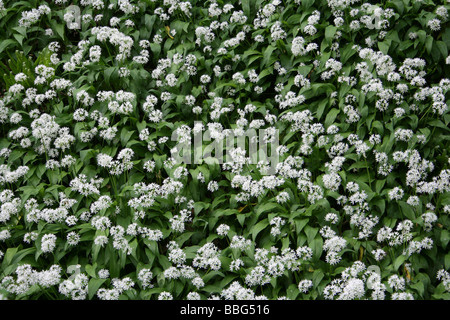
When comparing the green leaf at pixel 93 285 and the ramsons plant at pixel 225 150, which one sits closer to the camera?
the green leaf at pixel 93 285

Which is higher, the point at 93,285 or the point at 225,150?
the point at 225,150

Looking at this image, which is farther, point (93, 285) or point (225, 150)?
point (225, 150)

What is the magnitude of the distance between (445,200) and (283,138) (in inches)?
74.5

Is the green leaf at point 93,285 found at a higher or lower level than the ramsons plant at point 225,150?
lower

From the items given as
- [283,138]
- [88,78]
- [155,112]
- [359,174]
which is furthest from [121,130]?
[359,174]

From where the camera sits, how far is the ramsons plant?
4.50 metres

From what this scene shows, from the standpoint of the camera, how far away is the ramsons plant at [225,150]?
14.8 ft

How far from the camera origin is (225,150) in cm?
558

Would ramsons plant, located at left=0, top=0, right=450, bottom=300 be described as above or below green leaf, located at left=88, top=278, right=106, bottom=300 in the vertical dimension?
above

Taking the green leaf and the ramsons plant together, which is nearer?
the green leaf

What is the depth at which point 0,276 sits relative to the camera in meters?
4.71

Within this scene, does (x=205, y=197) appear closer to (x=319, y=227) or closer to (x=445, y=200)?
(x=319, y=227)
